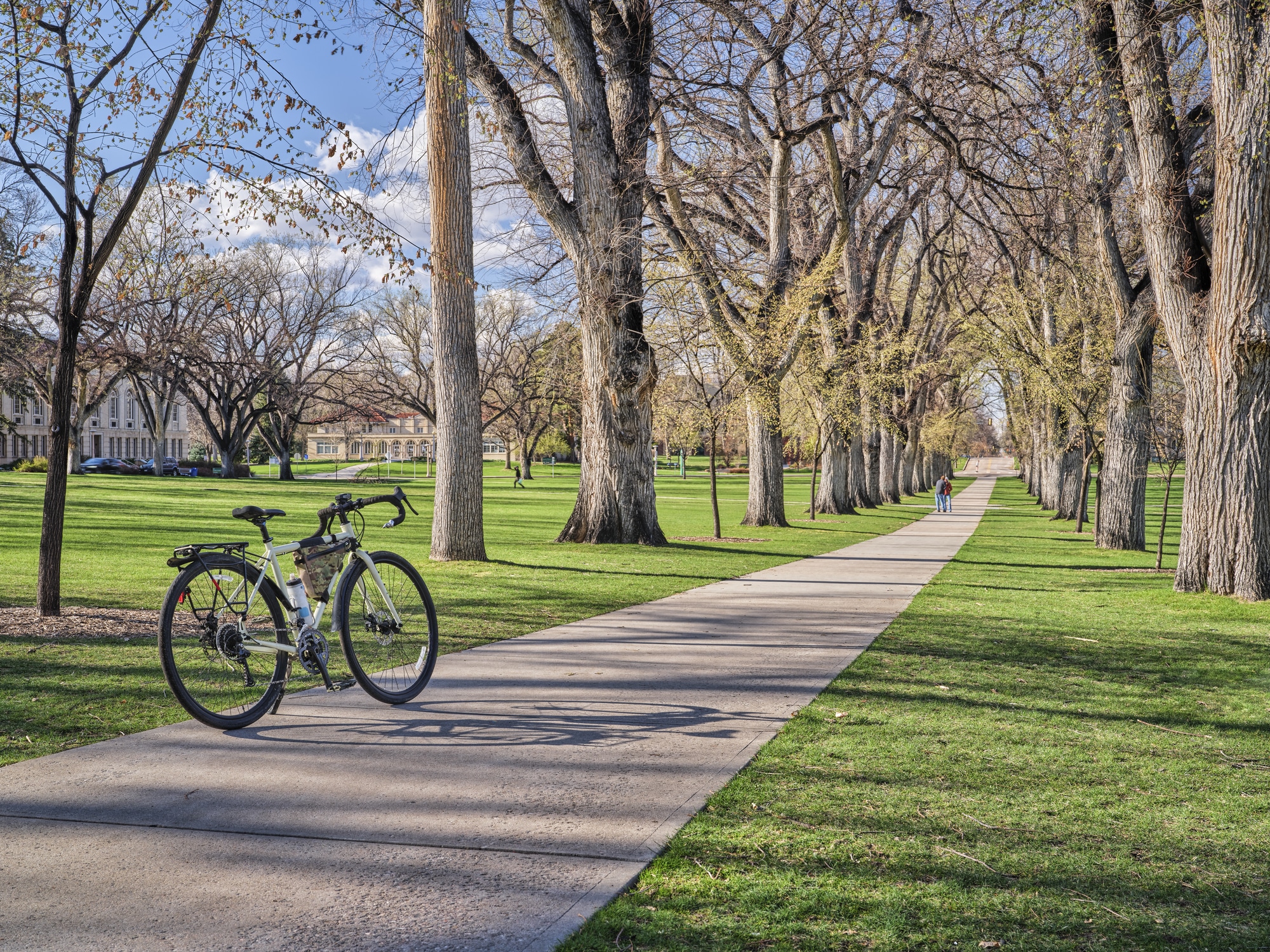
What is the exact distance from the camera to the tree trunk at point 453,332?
45.8ft

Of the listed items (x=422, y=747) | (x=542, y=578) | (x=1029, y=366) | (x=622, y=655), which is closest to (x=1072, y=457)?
(x=1029, y=366)

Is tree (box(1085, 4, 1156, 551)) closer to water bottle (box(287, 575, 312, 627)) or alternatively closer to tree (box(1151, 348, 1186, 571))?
tree (box(1151, 348, 1186, 571))

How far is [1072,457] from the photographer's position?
36.9 meters

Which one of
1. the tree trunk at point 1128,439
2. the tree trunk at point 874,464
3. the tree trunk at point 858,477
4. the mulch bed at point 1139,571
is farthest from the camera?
the tree trunk at point 874,464

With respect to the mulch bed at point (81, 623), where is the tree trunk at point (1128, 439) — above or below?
above

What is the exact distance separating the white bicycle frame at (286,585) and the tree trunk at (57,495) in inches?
152

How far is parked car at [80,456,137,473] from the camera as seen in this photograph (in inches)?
2714

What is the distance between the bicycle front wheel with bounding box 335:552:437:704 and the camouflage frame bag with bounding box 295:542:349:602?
12 centimetres

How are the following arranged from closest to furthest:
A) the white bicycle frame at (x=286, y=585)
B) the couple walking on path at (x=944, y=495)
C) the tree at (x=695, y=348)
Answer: the white bicycle frame at (x=286, y=585) → the tree at (x=695, y=348) → the couple walking on path at (x=944, y=495)

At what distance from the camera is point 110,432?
340 ft

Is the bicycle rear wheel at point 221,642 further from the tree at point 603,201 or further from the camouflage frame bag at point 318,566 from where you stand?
the tree at point 603,201

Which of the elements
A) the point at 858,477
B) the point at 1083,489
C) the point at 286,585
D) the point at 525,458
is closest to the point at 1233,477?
the point at 286,585

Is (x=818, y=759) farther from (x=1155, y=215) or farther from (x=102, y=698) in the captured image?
(x=1155, y=215)

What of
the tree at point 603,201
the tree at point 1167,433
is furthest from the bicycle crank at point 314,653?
the tree at point 1167,433
